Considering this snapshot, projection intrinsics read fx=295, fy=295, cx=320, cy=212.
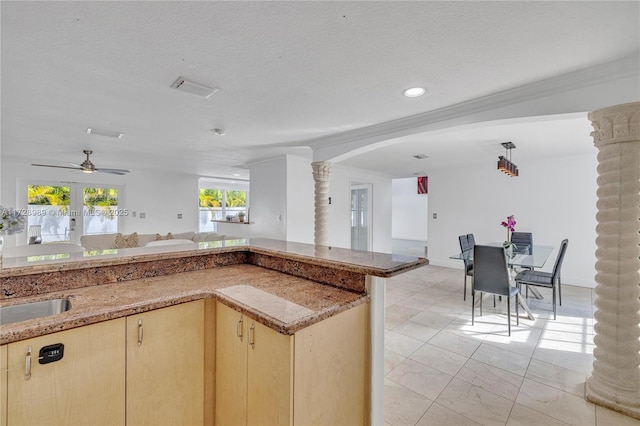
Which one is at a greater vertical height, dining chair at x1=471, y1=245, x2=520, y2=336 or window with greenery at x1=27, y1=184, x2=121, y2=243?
window with greenery at x1=27, y1=184, x2=121, y2=243

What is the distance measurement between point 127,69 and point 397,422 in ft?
9.57

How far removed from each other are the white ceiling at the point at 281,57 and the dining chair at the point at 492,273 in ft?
4.98

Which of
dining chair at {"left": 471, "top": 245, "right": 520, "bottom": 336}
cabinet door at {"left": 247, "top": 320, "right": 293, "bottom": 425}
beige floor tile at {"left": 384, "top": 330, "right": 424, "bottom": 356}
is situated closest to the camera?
cabinet door at {"left": 247, "top": 320, "right": 293, "bottom": 425}

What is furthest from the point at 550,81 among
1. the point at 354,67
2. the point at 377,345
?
the point at 377,345

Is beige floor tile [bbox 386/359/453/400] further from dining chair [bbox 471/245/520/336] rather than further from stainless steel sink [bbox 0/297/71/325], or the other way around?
stainless steel sink [bbox 0/297/71/325]

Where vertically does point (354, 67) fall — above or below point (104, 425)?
above

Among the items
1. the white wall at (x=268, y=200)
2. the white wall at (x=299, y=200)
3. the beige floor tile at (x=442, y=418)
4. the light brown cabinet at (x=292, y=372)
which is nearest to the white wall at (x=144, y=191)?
the white wall at (x=268, y=200)

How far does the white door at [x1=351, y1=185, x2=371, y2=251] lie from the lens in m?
7.25

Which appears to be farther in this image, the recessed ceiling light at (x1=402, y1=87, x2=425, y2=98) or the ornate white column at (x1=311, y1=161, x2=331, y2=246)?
the ornate white column at (x1=311, y1=161, x2=331, y2=246)

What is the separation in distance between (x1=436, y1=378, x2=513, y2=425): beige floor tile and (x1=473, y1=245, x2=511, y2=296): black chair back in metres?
1.39

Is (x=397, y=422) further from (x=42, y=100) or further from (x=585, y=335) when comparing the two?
(x=42, y=100)

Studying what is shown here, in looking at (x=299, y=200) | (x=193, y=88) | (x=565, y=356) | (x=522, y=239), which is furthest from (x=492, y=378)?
(x=299, y=200)

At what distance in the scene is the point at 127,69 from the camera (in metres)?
1.98

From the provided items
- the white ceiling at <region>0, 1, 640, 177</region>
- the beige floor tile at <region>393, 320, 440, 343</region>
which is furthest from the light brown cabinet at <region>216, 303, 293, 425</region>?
the beige floor tile at <region>393, 320, 440, 343</region>
